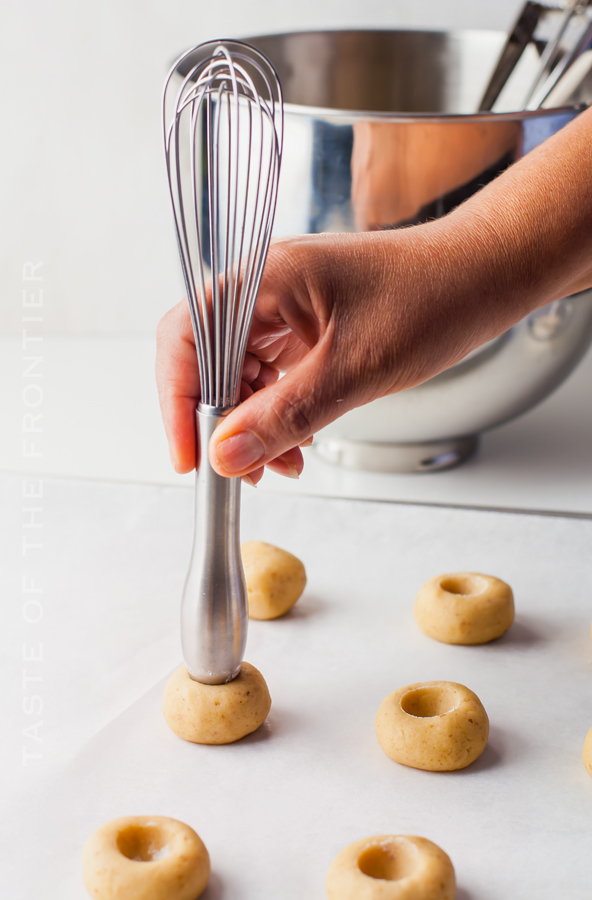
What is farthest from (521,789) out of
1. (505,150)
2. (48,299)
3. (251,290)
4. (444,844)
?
(48,299)

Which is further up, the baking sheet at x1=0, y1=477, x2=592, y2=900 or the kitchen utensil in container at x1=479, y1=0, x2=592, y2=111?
the kitchen utensil in container at x1=479, y1=0, x2=592, y2=111

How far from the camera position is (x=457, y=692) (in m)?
0.68

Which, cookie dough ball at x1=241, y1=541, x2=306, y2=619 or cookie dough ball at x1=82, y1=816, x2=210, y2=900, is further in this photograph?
cookie dough ball at x1=241, y1=541, x2=306, y2=619

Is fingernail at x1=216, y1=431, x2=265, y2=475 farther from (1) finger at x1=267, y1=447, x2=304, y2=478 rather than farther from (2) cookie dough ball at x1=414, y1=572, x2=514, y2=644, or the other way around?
(2) cookie dough ball at x1=414, y1=572, x2=514, y2=644

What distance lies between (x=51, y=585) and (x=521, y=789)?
18.9 inches

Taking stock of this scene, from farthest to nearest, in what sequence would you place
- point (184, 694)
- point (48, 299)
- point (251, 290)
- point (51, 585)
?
point (48, 299) < point (51, 585) < point (184, 694) < point (251, 290)

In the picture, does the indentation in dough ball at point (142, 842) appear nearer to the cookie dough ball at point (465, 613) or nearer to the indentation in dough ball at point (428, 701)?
the indentation in dough ball at point (428, 701)

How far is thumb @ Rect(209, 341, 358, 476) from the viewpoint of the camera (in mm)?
551

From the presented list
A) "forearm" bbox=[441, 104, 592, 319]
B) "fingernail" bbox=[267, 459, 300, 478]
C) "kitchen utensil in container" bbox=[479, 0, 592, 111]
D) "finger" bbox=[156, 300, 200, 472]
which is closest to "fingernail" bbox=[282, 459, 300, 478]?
"fingernail" bbox=[267, 459, 300, 478]

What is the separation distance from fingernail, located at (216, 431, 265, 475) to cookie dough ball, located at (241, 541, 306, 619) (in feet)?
0.91

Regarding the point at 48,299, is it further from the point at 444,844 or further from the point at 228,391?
the point at 444,844

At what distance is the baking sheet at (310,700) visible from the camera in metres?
0.57

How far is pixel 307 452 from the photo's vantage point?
1191 millimetres

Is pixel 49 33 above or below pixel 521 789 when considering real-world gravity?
above
